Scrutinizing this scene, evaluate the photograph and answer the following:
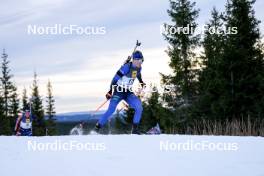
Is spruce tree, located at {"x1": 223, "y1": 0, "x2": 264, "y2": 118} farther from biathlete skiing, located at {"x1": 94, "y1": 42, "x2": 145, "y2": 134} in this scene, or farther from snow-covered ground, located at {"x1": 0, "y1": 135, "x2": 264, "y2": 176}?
snow-covered ground, located at {"x1": 0, "y1": 135, "x2": 264, "y2": 176}

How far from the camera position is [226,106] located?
29016 mm

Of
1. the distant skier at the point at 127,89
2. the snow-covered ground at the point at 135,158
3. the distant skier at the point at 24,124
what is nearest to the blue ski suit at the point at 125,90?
the distant skier at the point at 127,89

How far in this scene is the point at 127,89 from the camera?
11445mm

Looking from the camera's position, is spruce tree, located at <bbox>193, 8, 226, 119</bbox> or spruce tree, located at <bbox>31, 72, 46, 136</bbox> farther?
spruce tree, located at <bbox>31, 72, 46, 136</bbox>

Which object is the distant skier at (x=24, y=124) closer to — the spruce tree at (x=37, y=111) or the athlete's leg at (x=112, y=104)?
the athlete's leg at (x=112, y=104)

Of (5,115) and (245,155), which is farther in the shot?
(5,115)

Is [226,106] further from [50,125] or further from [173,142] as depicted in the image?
[50,125]

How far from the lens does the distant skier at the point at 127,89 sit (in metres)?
11.3

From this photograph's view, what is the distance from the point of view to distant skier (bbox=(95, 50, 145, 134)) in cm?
1129

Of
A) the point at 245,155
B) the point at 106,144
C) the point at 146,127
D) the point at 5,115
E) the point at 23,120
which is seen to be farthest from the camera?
the point at 5,115

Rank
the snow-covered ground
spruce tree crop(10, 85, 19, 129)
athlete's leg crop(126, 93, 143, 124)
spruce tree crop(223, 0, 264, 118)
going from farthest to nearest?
spruce tree crop(10, 85, 19, 129) → spruce tree crop(223, 0, 264, 118) → athlete's leg crop(126, 93, 143, 124) → the snow-covered ground

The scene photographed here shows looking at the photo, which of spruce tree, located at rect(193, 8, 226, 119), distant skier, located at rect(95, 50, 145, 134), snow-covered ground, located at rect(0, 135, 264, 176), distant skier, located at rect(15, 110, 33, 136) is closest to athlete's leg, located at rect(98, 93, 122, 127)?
distant skier, located at rect(95, 50, 145, 134)

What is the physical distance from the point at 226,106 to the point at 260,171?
2506 centimetres

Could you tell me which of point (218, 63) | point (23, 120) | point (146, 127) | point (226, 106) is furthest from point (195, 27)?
point (23, 120)
